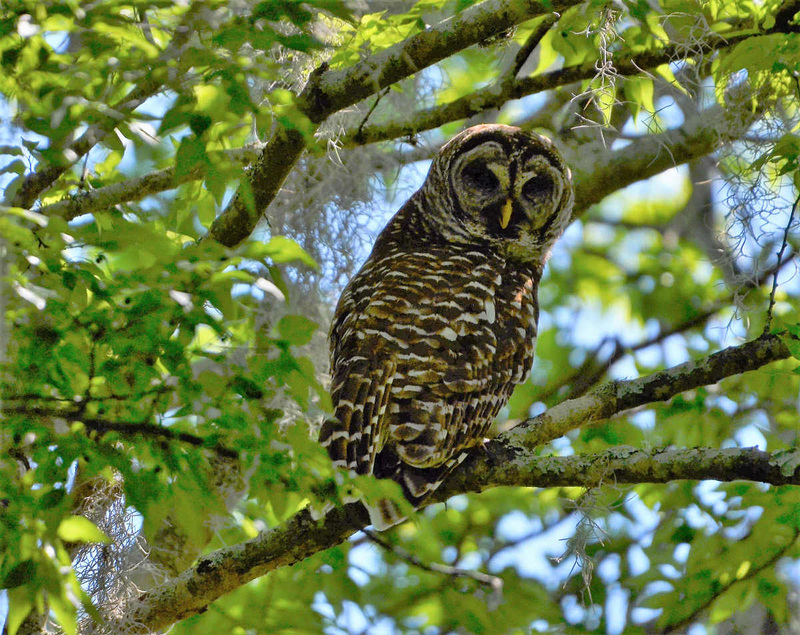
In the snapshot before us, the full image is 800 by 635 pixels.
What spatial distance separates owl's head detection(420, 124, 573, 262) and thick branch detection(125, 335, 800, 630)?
1492 mm

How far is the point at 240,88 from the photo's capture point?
239 cm

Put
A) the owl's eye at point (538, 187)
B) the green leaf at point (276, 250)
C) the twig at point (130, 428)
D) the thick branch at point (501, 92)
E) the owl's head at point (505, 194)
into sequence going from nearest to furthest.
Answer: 1. the green leaf at point (276, 250)
2. the twig at point (130, 428)
3. the thick branch at point (501, 92)
4. the owl's head at point (505, 194)
5. the owl's eye at point (538, 187)

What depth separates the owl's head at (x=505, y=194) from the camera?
16.2 ft

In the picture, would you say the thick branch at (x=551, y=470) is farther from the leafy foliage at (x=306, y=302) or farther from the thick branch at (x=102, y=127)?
the thick branch at (x=102, y=127)

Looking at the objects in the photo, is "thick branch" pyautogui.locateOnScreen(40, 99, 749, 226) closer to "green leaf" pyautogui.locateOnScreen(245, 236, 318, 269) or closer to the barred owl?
the barred owl

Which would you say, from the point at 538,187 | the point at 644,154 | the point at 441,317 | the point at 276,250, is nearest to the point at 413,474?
the point at 441,317

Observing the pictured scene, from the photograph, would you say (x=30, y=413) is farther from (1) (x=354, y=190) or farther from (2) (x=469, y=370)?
(1) (x=354, y=190)

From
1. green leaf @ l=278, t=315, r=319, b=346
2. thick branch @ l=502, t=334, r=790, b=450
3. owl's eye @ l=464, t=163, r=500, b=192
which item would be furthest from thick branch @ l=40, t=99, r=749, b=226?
green leaf @ l=278, t=315, r=319, b=346

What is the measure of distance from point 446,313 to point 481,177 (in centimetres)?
150

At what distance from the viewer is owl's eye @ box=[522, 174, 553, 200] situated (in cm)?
504

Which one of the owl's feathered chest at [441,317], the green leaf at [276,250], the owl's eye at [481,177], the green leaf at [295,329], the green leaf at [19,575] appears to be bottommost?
the green leaf at [19,575]

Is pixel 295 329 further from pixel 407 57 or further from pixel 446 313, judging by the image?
pixel 446 313

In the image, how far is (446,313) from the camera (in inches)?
153

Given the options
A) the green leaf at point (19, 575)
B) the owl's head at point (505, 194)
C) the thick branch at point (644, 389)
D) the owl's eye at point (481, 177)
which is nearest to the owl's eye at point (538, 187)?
the owl's head at point (505, 194)
